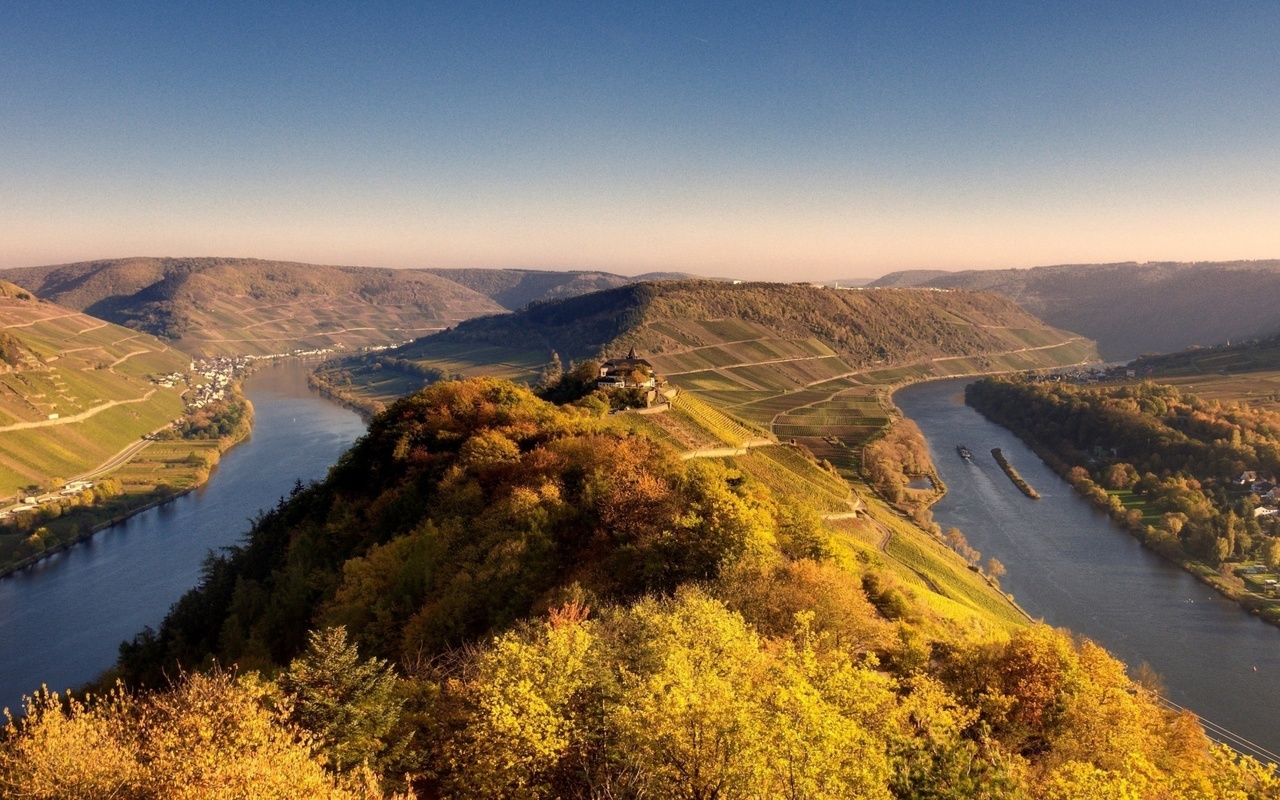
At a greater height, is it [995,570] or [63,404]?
[63,404]

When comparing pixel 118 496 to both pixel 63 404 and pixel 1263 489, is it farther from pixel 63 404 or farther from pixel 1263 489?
pixel 1263 489

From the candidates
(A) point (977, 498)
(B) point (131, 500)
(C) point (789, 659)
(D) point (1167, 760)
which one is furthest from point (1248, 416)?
(B) point (131, 500)

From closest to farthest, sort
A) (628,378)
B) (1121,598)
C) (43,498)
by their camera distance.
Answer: (1121,598)
(628,378)
(43,498)

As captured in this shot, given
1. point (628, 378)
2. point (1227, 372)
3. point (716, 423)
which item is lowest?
point (716, 423)

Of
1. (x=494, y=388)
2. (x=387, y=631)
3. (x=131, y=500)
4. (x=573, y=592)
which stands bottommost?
(x=131, y=500)

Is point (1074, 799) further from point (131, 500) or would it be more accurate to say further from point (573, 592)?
point (131, 500)

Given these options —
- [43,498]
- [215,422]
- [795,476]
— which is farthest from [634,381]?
→ [215,422]

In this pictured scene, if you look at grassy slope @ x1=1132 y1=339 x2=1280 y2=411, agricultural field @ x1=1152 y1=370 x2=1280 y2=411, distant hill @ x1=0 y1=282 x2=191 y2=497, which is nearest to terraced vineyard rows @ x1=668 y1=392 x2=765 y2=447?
agricultural field @ x1=1152 y1=370 x2=1280 y2=411
